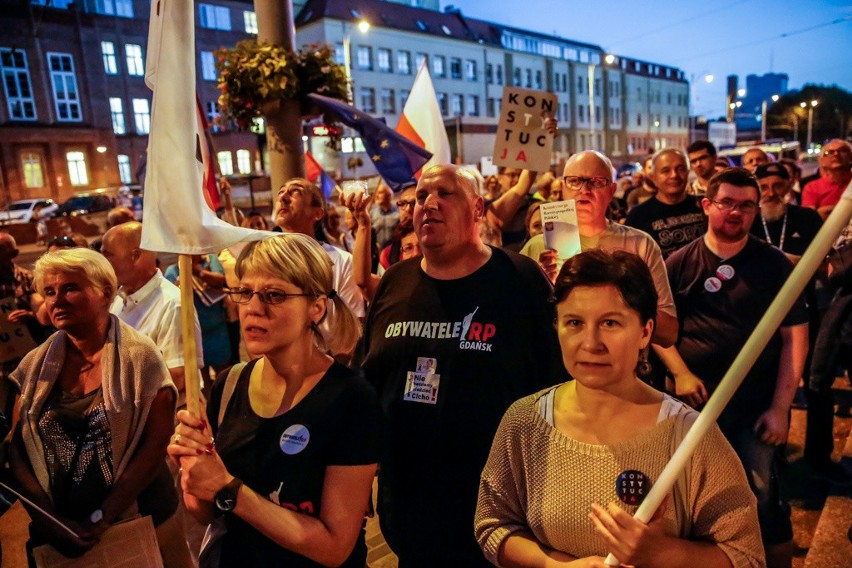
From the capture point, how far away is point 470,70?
58406mm

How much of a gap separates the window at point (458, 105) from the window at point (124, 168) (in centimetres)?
2857

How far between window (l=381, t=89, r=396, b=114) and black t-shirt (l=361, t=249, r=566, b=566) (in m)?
51.2

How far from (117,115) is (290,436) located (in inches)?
1866

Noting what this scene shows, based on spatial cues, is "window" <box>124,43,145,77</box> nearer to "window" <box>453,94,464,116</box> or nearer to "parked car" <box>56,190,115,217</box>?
"parked car" <box>56,190,115,217</box>

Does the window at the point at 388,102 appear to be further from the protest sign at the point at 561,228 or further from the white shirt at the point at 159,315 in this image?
the protest sign at the point at 561,228

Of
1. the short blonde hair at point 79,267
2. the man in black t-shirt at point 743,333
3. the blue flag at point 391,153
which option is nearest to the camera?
the short blonde hair at point 79,267

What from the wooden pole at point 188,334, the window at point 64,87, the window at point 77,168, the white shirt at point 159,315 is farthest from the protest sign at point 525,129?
the window at point 64,87

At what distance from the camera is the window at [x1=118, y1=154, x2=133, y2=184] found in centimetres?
4262

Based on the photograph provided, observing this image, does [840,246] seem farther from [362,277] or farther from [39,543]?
[39,543]

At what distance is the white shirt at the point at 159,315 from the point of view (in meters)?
3.36

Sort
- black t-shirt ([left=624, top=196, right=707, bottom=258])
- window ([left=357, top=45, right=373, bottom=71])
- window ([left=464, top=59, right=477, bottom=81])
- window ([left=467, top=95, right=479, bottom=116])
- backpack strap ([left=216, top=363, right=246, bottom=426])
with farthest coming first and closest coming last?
window ([left=467, top=95, right=479, bottom=116]) → window ([left=464, top=59, right=477, bottom=81]) → window ([left=357, top=45, right=373, bottom=71]) → black t-shirt ([left=624, top=196, right=707, bottom=258]) → backpack strap ([left=216, top=363, right=246, bottom=426])

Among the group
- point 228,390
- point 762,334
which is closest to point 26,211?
point 228,390

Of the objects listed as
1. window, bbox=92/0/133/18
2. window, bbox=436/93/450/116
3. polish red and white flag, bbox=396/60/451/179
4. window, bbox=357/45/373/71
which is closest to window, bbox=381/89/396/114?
window, bbox=357/45/373/71

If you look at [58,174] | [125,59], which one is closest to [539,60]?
[125,59]
